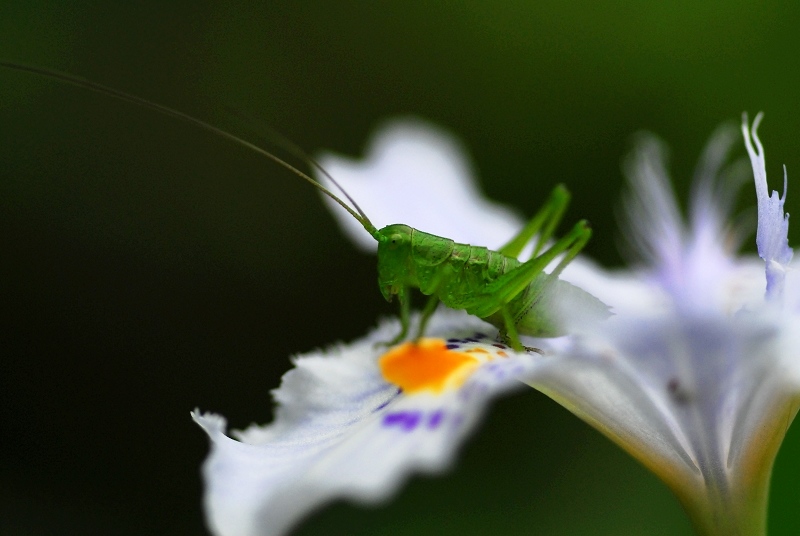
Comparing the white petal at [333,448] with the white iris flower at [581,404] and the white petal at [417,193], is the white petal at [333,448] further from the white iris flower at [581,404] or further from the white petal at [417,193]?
the white petal at [417,193]

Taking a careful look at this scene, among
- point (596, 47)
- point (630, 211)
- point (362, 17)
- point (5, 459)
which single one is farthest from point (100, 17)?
point (630, 211)

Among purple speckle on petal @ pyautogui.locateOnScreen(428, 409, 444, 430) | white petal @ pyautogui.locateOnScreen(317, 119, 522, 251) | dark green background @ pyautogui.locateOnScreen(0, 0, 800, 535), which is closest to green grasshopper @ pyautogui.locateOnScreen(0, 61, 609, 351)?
white petal @ pyautogui.locateOnScreen(317, 119, 522, 251)

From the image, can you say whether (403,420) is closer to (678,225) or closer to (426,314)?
(426,314)

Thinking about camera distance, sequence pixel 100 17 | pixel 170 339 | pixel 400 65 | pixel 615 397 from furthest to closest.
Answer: pixel 400 65 < pixel 100 17 < pixel 170 339 < pixel 615 397

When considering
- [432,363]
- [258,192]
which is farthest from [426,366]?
[258,192]

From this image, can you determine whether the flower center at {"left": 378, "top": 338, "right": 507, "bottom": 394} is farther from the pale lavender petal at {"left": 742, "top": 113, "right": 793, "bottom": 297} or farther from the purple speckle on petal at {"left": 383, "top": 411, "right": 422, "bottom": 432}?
the pale lavender petal at {"left": 742, "top": 113, "right": 793, "bottom": 297}

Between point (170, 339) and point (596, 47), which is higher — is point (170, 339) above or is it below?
below

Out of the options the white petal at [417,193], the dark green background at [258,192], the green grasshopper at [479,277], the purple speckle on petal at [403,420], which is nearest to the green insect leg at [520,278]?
the green grasshopper at [479,277]

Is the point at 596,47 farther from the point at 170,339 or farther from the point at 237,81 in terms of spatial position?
the point at 170,339

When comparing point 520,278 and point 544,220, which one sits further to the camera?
point 544,220
